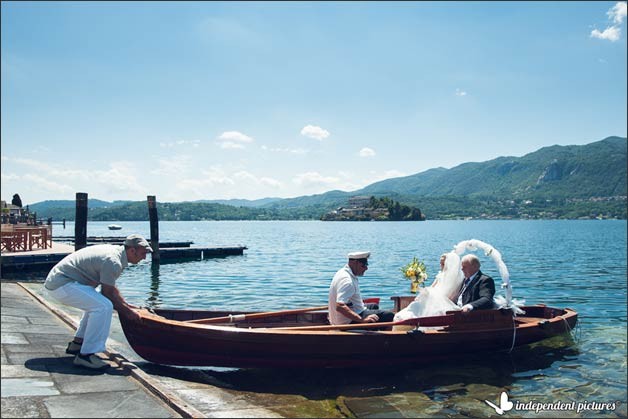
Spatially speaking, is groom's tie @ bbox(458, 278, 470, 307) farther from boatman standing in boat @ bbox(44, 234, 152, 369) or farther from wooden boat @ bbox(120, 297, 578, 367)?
boatman standing in boat @ bbox(44, 234, 152, 369)

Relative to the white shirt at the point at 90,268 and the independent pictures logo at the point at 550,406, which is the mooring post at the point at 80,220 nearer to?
the white shirt at the point at 90,268

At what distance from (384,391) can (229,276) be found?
24210 mm

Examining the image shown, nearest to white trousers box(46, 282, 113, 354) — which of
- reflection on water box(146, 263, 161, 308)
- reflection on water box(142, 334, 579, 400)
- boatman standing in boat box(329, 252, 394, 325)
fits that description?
reflection on water box(142, 334, 579, 400)

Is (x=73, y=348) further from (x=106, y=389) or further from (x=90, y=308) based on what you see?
(x=106, y=389)

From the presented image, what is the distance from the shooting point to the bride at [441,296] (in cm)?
1075

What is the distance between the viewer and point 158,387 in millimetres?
6410

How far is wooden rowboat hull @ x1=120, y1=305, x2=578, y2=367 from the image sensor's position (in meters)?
8.97

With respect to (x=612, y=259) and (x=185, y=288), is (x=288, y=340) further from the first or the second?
(x=612, y=259)

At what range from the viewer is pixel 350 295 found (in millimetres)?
9508

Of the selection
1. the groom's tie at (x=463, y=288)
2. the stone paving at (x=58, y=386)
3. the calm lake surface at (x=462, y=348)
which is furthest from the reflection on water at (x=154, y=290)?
the groom's tie at (x=463, y=288)

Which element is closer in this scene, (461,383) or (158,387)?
(158,387)

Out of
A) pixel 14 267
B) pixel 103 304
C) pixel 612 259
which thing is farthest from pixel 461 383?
pixel 612 259

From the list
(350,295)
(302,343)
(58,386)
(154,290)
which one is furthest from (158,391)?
(154,290)

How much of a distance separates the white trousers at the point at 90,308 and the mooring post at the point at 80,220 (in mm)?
22850
